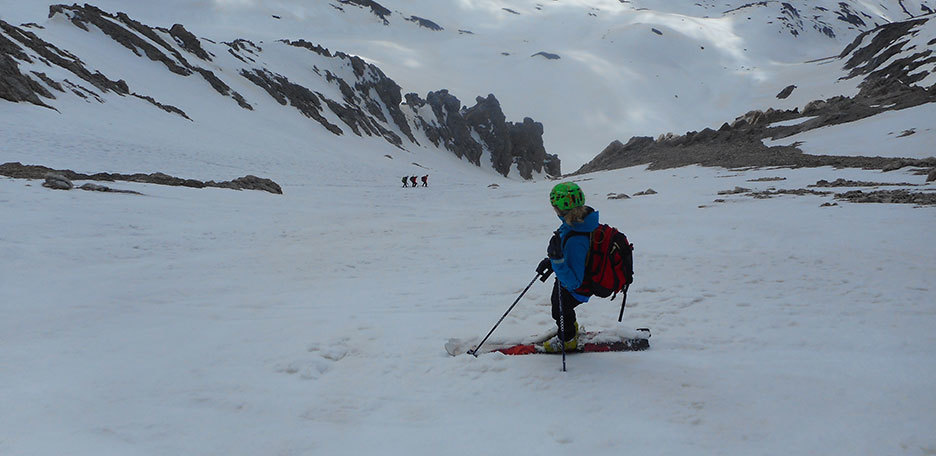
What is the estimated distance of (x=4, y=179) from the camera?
43.4ft

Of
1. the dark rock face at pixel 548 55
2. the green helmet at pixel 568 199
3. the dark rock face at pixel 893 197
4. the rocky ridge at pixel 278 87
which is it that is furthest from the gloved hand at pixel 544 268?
the dark rock face at pixel 548 55

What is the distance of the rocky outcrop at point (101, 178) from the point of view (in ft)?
45.3

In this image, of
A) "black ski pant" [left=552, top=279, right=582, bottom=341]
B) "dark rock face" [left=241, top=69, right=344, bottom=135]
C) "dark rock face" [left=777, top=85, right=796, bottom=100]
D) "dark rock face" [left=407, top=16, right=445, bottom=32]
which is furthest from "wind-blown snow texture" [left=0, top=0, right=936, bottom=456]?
"dark rock face" [left=407, top=16, right=445, bottom=32]

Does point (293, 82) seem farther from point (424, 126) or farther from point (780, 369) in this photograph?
point (780, 369)

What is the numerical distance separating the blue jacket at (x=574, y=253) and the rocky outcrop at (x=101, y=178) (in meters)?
14.6

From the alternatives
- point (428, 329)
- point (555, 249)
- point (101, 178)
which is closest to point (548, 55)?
point (101, 178)

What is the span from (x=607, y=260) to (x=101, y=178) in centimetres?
1801

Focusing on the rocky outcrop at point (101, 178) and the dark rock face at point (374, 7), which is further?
the dark rock face at point (374, 7)

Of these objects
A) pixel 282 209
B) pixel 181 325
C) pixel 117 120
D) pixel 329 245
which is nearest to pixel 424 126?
pixel 117 120

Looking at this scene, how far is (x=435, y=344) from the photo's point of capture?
589 cm

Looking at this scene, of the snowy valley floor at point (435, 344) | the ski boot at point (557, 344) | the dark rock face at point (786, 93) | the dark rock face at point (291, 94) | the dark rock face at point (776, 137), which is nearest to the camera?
the snowy valley floor at point (435, 344)

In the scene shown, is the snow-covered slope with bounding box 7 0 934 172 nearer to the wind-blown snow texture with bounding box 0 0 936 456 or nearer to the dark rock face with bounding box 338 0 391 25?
the dark rock face with bounding box 338 0 391 25

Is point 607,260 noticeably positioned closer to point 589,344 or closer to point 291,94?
point 589,344

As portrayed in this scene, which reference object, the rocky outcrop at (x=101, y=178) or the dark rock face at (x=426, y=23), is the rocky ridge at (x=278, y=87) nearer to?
the rocky outcrop at (x=101, y=178)
